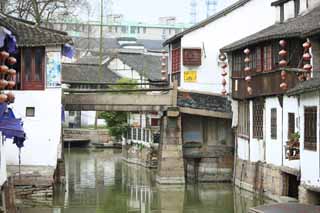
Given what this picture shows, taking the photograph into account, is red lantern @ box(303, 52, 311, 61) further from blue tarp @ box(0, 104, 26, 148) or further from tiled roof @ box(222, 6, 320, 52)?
blue tarp @ box(0, 104, 26, 148)

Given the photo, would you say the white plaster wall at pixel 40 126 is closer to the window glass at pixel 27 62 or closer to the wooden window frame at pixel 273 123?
the window glass at pixel 27 62

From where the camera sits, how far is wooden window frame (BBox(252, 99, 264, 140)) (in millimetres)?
33312

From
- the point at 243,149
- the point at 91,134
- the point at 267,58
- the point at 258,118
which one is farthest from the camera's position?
the point at 91,134

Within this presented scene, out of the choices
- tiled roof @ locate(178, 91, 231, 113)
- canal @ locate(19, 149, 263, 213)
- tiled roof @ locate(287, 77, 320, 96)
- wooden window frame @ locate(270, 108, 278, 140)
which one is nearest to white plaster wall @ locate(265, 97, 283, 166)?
wooden window frame @ locate(270, 108, 278, 140)

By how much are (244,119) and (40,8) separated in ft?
45.1

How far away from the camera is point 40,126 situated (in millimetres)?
31031

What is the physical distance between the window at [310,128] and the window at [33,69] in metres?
11.6

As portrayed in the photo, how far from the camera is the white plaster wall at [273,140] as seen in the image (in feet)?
99.6

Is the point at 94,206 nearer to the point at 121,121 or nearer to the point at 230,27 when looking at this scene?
the point at 230,27

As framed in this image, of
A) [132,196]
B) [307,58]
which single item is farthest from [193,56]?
[307,58]

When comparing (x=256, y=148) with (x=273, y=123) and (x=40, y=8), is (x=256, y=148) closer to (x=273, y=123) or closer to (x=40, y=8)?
(x=273, y=123)

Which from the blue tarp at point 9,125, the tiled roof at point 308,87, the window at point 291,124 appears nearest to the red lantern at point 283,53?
the window at point 291,124

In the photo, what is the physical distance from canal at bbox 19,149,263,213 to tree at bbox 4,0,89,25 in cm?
929

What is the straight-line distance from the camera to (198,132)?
3997 centimetres
